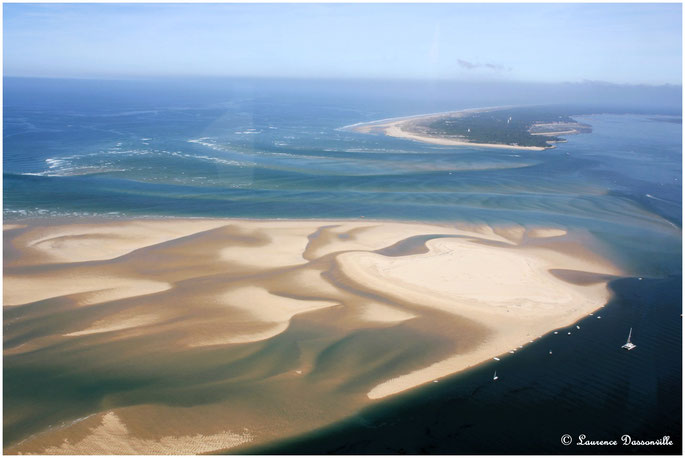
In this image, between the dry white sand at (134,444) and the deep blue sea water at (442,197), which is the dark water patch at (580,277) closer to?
the deep blue sea water at (442,197)

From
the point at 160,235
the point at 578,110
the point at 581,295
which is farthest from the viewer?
the point at 578,110

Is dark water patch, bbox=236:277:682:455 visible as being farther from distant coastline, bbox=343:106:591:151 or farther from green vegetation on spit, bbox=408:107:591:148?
green vegetation on spit, bbox=408:107:591:148

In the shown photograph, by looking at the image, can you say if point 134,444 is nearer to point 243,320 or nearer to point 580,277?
point 243,320

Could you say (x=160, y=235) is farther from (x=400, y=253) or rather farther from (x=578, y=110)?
(x=578, y=110)

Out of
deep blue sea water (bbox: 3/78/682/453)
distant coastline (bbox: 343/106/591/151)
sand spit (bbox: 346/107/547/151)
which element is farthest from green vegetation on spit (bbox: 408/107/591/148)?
deep blue sea water (bbox: 3/78/682/453)

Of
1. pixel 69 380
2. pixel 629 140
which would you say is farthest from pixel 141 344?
pixel 629 140

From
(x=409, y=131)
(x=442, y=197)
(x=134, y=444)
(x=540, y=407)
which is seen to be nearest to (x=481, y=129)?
(x=409, y=131)

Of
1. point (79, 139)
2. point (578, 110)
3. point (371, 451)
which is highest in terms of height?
point (578, 110)
